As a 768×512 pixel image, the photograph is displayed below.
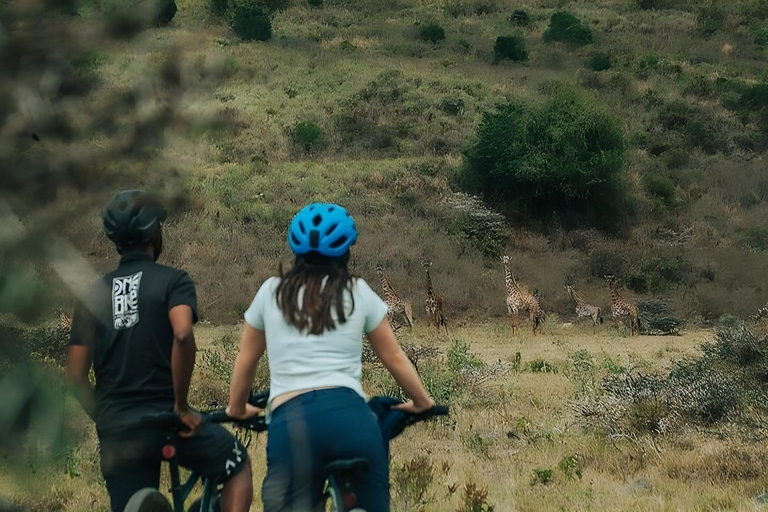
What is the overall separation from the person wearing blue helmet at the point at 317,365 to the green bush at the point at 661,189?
28154 mm

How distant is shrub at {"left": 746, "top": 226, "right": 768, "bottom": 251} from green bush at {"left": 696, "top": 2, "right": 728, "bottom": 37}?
3098 cm

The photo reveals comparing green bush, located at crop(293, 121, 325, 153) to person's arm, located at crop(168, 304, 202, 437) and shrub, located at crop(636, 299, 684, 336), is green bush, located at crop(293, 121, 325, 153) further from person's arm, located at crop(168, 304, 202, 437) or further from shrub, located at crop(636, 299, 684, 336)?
person's arm, located at crop(168, 304, 202, 437)

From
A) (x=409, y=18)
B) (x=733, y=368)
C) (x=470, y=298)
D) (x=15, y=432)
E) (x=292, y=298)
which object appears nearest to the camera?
(x=15, y=432)

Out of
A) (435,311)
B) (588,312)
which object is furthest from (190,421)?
(588,312)

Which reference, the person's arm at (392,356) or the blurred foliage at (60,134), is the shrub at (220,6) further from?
the blurred foliage at (60,134)

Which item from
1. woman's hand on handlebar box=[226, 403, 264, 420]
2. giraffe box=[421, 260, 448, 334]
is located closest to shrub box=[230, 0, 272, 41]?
giraffe box=[421, 260, 448, 334]

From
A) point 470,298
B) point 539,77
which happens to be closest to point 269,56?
point 539,77

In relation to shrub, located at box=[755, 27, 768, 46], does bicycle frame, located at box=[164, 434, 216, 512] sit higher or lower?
higher

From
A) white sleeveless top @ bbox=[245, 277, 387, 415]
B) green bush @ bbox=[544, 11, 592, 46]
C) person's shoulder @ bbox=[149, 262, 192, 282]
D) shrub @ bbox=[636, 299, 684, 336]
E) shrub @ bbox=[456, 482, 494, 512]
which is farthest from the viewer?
green bush @ bbox=[544, 11, 592, 46]

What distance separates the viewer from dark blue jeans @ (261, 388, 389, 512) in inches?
138

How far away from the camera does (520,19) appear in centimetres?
5828

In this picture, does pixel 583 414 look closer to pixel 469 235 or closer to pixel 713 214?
pixel 469 235

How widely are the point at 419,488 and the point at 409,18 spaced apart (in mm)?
54678

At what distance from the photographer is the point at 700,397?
8641 millimetres
